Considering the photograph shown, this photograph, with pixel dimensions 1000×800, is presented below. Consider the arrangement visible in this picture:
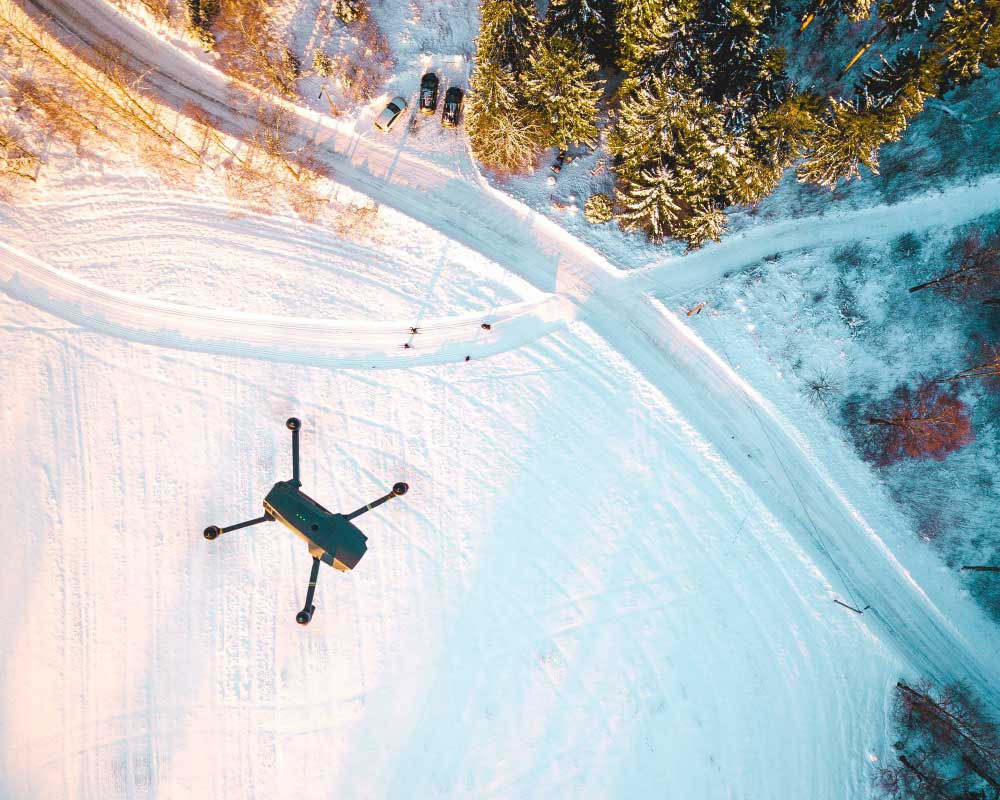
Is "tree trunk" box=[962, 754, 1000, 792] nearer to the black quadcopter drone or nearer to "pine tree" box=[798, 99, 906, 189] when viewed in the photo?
"pine tree" box=[798, 99, 906, 189]

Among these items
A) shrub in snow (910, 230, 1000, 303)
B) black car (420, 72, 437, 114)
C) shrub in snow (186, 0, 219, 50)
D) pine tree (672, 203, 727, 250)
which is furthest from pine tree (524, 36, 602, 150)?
shrub in snow (910, 230, 1000, 303)

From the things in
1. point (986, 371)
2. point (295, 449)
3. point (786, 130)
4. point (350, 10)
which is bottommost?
point (295, 449)

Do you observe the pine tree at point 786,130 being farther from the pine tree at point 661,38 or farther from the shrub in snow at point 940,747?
the shrub in snow at point 940,747

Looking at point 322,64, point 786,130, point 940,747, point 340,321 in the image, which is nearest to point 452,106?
point 322,64

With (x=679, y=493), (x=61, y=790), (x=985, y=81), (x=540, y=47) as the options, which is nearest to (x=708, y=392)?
(x=679, y=493)

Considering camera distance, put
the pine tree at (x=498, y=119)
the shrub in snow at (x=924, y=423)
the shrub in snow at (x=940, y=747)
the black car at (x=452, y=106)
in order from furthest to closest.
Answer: the black car at (x=452, y=106) → the shrub in snow at (x=924, y=423) → the shrub in snow at (x=940, y=747) → the pine tree at (x=498, y=119)

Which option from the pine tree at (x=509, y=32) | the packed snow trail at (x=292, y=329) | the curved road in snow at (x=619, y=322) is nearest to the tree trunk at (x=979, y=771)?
the curved road in snow at (x=619, y=322)

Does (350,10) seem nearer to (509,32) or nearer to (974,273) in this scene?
(509,32)
